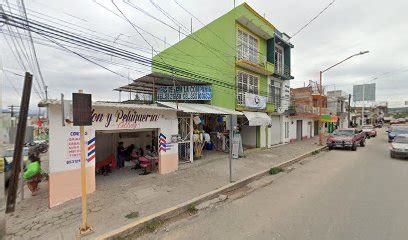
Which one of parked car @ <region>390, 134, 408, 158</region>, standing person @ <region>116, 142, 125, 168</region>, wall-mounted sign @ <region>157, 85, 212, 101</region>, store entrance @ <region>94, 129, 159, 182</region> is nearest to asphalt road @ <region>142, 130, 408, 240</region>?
store entrance @ <region>94, 129, 159, 182</region>

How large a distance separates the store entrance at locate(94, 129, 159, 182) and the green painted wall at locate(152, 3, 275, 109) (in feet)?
19.2

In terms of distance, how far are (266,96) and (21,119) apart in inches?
682

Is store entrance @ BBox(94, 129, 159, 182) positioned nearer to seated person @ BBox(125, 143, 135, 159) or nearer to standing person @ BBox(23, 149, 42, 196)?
seated person @ BBox(125, 143, 135, 159)

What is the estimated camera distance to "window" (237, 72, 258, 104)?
15.6m

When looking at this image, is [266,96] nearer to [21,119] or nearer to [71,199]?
[71,199]

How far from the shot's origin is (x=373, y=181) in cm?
855

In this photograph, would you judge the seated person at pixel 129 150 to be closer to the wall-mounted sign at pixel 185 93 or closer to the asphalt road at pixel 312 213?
the wall-mounted sign at pixel 185 93

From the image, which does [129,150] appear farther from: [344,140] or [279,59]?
[279,59]

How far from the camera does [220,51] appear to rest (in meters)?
15.8

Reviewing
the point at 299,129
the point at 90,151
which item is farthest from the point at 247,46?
the point at 90,151

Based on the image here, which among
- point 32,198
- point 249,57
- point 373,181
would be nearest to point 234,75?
point 249,57

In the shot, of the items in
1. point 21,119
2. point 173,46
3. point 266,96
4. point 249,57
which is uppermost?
point 173,46

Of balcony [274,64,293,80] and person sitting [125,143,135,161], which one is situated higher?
balcony [274,64,293,80]

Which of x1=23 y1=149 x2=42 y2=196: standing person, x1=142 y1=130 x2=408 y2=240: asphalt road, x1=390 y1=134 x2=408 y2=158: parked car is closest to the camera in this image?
x1=142 y1=130 x2=408 y2=240: asphalt road
